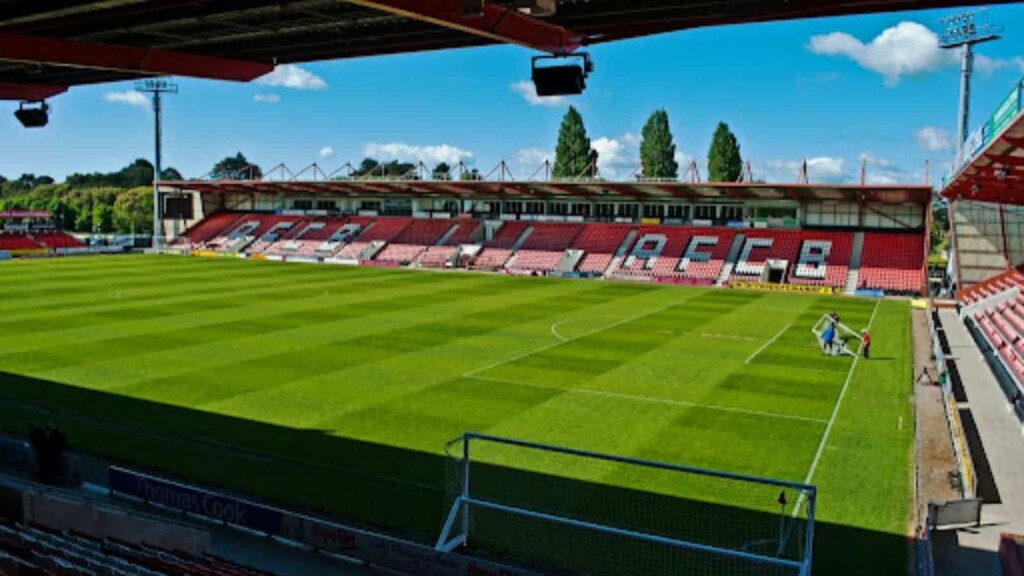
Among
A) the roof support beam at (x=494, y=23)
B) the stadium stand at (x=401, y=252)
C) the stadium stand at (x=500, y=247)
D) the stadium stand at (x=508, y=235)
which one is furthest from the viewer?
the stadium stand at (x=401, y=252)

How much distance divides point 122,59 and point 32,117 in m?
4.18

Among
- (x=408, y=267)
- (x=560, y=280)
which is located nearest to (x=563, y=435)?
(x=560, y=280)

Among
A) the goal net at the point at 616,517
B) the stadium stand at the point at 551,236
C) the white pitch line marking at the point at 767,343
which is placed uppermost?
the stadium stand at the point at 551,236

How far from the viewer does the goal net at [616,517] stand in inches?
410

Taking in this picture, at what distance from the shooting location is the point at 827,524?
39.2 feet

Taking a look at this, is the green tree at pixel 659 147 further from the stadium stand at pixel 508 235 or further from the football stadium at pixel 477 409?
the football stadium at pixel 477 409

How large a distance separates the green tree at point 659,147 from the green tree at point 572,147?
7386 mm

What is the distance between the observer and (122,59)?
14672 millimetres

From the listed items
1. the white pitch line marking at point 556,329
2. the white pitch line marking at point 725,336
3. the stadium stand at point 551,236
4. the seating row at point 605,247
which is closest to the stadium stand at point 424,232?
the seating row at point 605,247

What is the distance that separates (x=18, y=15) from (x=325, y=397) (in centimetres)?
1031

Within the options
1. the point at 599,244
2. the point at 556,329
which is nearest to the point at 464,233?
the point at 599,244

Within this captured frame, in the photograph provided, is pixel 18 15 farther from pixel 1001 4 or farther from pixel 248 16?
pixel 1001 4

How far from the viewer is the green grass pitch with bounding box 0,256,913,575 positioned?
1350 cm

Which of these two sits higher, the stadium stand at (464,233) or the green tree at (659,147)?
the green tree at (659,147)
